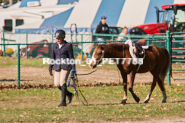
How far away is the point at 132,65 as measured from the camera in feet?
34.4

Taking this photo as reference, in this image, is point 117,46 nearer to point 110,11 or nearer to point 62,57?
point 62,57

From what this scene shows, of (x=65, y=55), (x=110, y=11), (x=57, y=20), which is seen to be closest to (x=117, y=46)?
(x=65, y=55)

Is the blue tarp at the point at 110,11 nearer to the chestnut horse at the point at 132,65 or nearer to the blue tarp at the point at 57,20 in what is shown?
the blue tarp at the point at 57,20

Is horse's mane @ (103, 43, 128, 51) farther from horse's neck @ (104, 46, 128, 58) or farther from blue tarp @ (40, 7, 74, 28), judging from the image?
blue tarp @ (40, 7, 74, 28)

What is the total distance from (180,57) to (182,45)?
0.94m

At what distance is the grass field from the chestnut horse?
2.03ft

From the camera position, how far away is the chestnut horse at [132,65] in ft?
32.7

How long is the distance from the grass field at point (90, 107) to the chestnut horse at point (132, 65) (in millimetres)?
618

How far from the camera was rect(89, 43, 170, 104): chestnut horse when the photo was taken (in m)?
9.97

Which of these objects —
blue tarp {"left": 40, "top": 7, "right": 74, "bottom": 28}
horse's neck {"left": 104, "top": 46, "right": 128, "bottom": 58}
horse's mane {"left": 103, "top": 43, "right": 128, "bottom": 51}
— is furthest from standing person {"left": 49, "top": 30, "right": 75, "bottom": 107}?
blue tarp {"left": 40, "top": 7, "right": 74, "bottom": 28}

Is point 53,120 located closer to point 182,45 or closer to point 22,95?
point 22,95

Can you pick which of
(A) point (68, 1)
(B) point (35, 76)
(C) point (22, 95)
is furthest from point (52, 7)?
(C) point (22, 95)

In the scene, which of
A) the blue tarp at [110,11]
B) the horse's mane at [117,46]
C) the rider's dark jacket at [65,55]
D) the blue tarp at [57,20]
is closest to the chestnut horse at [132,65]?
the horse's mane at [117,46]

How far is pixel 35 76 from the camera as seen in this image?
16.4 metres
